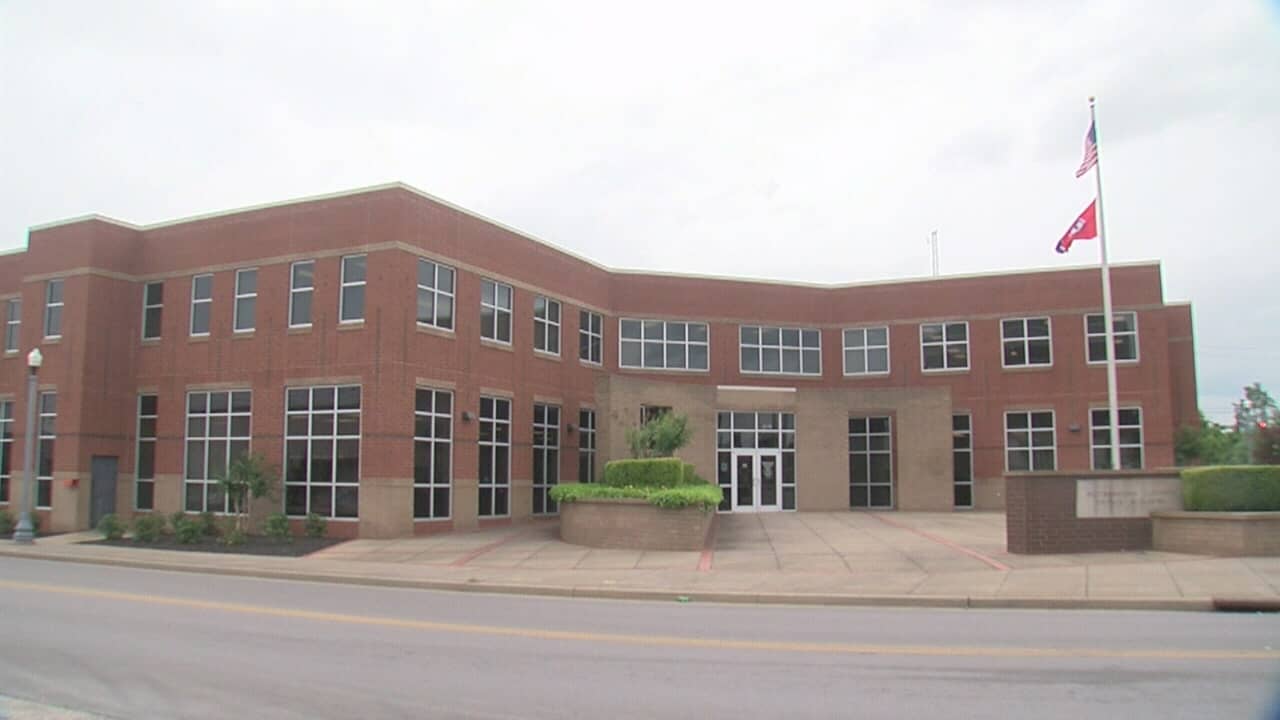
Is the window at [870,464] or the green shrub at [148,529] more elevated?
the window at [870,464]

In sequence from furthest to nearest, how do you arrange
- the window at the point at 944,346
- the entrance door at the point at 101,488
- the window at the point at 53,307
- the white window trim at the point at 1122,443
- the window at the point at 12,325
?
the window at the point at 944,346 < the white window trim at the point at 1122,443 < the window at the point at 12,325 < the window at the point at 53,307 < the entrance door at the point at 101,488

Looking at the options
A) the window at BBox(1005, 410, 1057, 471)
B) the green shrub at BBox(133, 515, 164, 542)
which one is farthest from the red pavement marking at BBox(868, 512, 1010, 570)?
the green shrub at BBox(133, 515, 164, 542)

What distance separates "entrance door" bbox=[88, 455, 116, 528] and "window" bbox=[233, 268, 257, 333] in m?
5.83

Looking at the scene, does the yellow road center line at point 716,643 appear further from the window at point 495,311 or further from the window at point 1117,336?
the window at point 1117,336

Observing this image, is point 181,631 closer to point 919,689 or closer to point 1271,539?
point 919,689

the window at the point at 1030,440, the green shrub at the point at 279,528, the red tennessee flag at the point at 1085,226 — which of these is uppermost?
the red tennessee flag at the point at 1085,226

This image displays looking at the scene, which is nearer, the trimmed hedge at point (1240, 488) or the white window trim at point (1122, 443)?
the trimmed hedge at point (1240, 488)

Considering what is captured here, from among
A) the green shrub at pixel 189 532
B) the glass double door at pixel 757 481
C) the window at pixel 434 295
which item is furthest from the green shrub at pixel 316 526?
the glass double door at pixel 757 481

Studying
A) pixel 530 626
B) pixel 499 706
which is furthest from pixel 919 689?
pixel 530 626

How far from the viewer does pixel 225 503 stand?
26531 millimetres

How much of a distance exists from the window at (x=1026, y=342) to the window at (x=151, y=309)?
Result: 90.4 feet

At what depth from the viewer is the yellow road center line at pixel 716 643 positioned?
10.0m

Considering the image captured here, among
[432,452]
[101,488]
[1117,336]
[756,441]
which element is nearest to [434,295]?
[432,452]

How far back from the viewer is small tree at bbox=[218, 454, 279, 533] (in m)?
24.6
